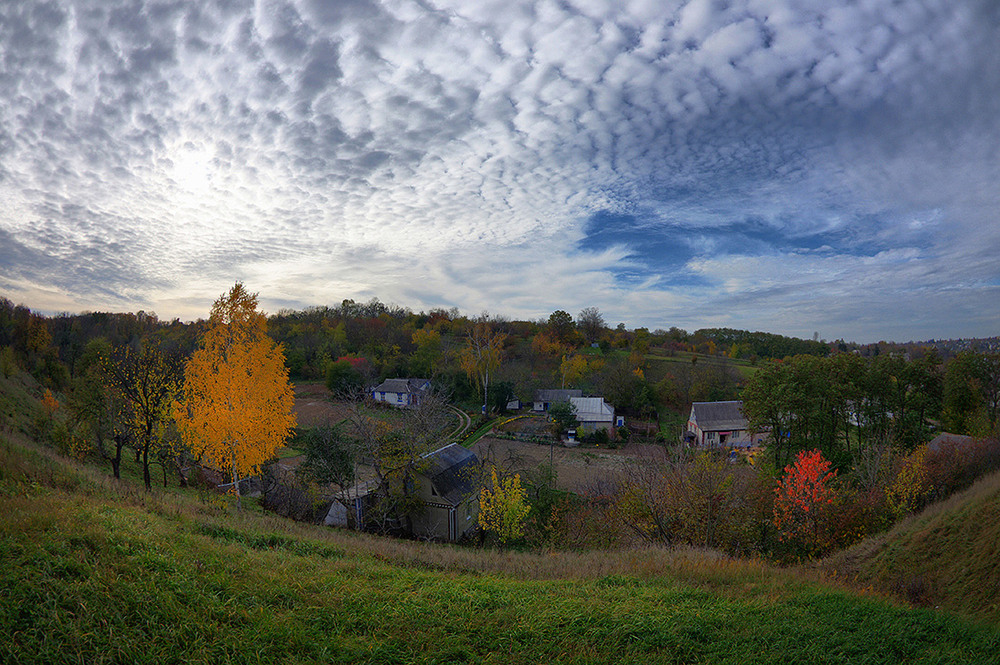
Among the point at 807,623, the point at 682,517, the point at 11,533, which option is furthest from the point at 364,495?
the point at 807,623

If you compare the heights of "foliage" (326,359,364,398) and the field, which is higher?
"foliage" (326,359,364,398)

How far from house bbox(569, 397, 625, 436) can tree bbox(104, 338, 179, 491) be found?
106 feet

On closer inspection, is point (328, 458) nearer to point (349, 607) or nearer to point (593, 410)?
point (349, 607)

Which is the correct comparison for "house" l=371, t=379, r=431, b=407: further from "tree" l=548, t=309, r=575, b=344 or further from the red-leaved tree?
the red-leaved tree

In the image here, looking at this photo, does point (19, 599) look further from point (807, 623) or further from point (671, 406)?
point (671, 406)

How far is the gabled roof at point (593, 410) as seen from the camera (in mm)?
42531

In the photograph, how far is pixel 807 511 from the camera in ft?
49.9

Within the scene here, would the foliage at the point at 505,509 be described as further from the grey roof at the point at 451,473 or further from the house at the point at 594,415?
the house at the point at 594,415

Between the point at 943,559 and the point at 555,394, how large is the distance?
1525 inches

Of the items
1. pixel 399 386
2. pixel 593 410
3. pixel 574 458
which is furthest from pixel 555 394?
pixel 399 386

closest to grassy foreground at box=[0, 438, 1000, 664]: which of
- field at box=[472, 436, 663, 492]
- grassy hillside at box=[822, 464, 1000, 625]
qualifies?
grassy hillside at box=[822, 464, 1000, 625]

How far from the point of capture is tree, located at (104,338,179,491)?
16188mm

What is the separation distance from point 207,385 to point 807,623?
616 inches

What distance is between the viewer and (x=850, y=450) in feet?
87.5
